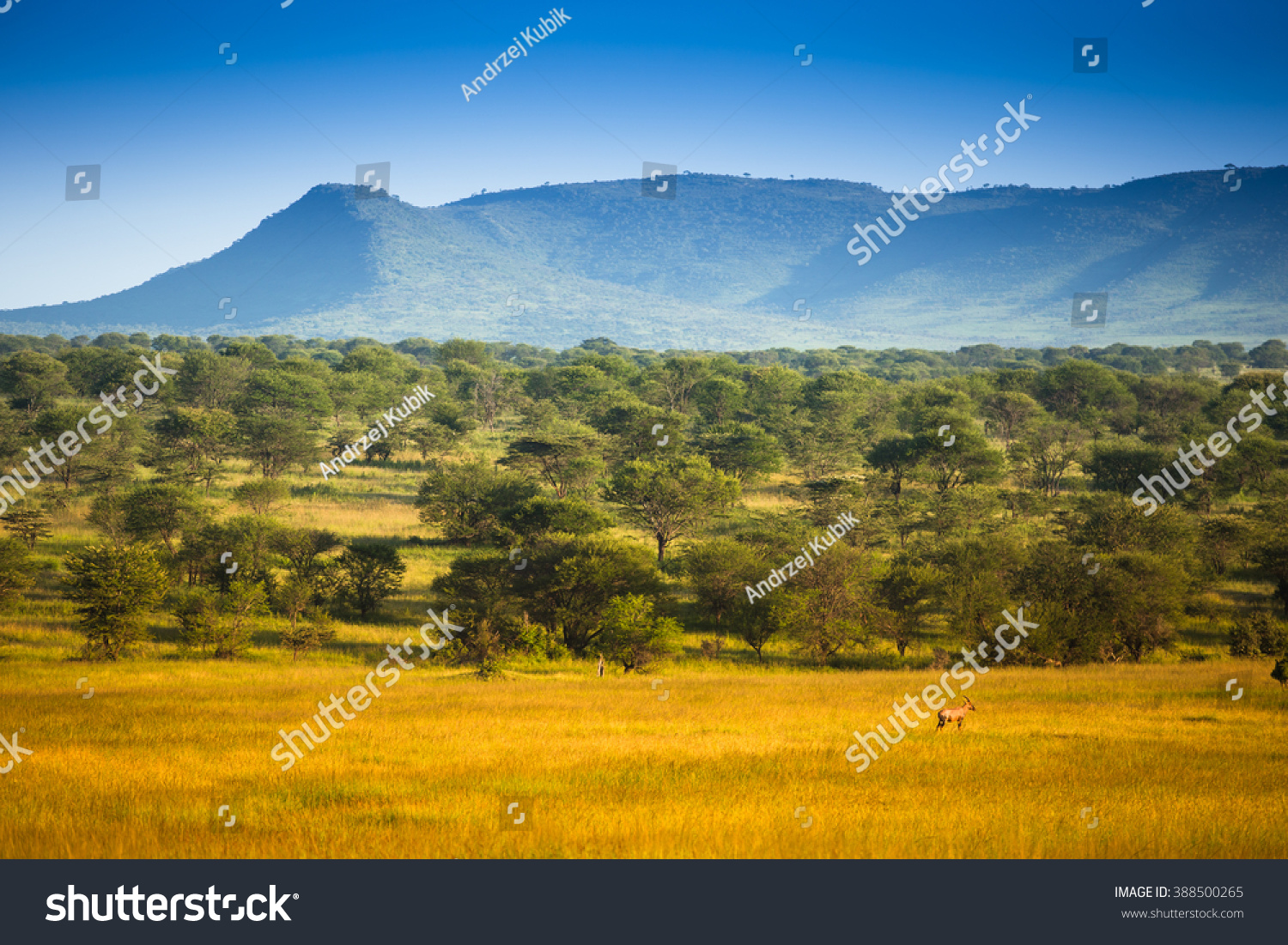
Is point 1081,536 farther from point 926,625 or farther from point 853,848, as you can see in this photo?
point 853,848

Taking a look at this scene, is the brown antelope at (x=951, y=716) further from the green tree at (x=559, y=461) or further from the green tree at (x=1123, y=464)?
the green tree at (x=1123, y=464)

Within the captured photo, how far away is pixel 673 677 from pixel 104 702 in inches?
700

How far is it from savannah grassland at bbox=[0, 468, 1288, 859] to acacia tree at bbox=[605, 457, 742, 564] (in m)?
27.0

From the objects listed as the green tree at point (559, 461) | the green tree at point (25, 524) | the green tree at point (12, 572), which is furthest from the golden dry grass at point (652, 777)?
the green tree at point (559, 461)

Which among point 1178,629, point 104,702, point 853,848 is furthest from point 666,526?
point 853,848

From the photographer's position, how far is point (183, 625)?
3584cm

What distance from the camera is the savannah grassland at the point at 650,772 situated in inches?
372

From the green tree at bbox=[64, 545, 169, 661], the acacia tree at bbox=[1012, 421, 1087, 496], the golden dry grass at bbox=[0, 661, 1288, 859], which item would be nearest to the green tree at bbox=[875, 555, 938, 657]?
the golden dry grass at bbox=[0, 661, 1288, 859]

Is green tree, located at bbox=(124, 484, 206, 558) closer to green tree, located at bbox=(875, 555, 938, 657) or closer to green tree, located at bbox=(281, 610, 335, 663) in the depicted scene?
green tree, located at bbox=(281, 610, 335, 663)

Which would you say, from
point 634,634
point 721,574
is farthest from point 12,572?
point 721,574

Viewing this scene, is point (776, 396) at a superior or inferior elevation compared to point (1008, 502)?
superior

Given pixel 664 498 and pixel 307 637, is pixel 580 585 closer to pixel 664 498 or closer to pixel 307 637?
pixel 307 637

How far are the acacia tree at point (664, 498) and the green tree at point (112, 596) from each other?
2702 cm

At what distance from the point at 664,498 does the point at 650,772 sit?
41478 millimetres
